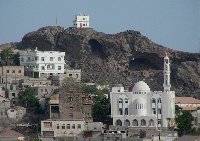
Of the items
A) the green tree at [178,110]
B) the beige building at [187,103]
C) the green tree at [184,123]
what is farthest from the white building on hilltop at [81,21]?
the green tree at [184,123]

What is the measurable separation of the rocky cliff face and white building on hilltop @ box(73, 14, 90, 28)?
182cm

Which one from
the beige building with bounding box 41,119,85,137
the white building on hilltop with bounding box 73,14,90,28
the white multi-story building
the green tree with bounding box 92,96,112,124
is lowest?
the beige building with bounding box 41,119,85,137

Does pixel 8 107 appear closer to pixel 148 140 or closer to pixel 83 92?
pixel 83 92

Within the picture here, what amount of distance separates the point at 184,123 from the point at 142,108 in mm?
3914

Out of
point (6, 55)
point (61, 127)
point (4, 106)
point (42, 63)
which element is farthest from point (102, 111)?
point (6, 55)

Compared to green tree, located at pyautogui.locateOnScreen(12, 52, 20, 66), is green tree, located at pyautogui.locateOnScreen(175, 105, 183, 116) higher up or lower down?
lower down

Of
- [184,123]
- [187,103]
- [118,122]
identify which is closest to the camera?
[184,123]

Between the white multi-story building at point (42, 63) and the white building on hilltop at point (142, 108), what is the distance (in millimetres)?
14356

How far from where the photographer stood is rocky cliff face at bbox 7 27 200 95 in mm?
119562

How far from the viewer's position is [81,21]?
124 metres

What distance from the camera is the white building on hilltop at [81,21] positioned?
123500 millimetres

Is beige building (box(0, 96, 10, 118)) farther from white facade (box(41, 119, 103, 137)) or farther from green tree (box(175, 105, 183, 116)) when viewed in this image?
green tree (box(175, 105, 183, 116))

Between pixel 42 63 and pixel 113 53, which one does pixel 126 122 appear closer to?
pixel 42 63

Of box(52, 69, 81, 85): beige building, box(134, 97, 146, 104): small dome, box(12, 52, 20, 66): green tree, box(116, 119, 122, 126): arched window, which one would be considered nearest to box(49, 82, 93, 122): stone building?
box(116, 119, 122, 126): arched window
